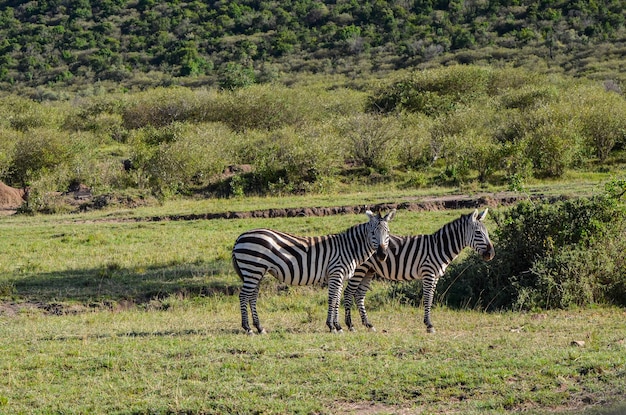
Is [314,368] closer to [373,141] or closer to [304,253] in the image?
[304,253]

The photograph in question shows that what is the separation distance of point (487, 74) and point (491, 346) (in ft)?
A: 154

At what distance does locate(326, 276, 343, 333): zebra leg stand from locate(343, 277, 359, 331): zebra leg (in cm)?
27

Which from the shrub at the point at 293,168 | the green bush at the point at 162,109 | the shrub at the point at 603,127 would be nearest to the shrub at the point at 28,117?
the green bush at the point at 162,109

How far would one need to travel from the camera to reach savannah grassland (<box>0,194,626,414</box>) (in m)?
8.48

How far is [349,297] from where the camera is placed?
12195 mm

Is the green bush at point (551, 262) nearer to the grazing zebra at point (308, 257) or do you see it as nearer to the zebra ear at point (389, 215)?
the zebra ear at point (389, 215)

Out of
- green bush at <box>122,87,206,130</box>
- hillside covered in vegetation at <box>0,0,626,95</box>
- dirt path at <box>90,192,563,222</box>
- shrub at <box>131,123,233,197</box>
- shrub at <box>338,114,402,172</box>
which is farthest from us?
hillside covered in vegetation at <box>0,0,626,95</box>

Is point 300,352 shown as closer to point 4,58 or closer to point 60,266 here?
point 60,266

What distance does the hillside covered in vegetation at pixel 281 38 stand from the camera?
79.2 meters

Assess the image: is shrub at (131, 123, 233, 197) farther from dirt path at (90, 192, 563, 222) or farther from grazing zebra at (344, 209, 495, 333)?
grazing zebra at (344, 209, 495, 333)

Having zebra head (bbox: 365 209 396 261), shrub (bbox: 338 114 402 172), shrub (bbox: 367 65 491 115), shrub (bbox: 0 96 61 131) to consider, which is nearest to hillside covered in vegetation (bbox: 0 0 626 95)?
shrub (bbox: 367 65 491 115)

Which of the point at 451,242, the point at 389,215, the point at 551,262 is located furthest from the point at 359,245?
the point at 551,262

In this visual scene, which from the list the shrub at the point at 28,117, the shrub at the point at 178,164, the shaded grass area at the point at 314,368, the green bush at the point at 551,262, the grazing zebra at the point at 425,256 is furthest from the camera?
the shrub at the point at 28,117

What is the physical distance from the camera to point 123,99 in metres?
59.0
